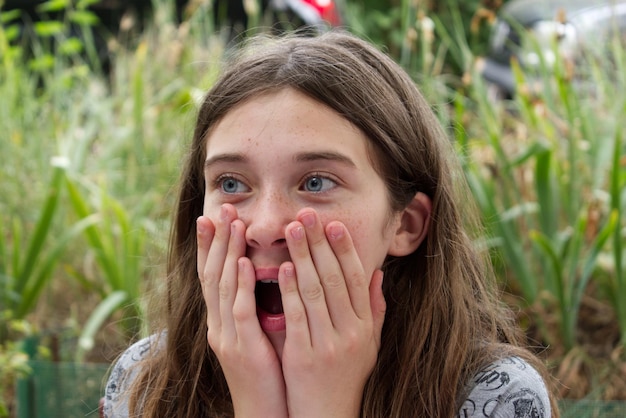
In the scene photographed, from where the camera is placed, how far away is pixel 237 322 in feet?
5.59

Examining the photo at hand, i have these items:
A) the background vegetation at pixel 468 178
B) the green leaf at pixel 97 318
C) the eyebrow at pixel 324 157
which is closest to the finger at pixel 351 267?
the eyebrow at pixel 324 157

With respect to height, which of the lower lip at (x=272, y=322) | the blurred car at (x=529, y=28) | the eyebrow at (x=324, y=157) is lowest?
the lower lip at (x=272, y=322)

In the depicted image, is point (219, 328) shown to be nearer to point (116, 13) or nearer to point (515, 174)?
point (515, 174)

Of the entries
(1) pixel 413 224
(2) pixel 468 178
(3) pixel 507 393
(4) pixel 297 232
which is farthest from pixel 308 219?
(2) pixel 468 178

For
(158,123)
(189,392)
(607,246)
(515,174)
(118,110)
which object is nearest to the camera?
(189,392)

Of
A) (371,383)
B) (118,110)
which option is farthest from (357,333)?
(118,110)

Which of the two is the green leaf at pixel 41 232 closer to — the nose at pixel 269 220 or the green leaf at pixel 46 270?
the green leaf at pixel 46 270

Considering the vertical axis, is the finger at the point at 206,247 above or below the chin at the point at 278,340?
above

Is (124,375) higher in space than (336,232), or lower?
lower

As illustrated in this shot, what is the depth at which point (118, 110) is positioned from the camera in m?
4.82

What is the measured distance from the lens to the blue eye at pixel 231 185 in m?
1.75

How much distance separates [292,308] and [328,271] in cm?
9

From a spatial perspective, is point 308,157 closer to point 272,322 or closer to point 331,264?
point 331,264

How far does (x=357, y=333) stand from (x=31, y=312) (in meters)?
2.32
